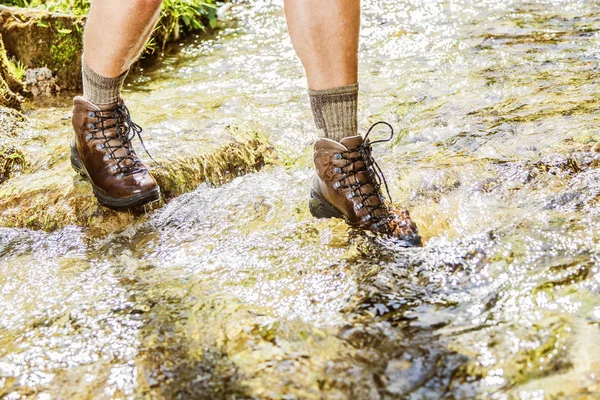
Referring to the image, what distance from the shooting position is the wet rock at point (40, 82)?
179 inches

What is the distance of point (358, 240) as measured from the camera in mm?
2115

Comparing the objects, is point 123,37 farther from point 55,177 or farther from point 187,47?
point 187,47

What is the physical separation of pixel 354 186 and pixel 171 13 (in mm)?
4124

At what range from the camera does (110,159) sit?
7.94 feet

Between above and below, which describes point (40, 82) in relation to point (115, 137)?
below

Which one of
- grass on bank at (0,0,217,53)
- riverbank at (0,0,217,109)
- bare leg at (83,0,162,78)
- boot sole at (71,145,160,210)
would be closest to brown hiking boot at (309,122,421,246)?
boot sole at (71,145,160,210)

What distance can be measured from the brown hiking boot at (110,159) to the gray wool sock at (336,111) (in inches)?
30.4

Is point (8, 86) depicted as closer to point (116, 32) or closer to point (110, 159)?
point (110, 159)

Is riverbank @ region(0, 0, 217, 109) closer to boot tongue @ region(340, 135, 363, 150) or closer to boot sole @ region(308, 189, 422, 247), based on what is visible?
boot sole @ region(308, 189, 422, 247)

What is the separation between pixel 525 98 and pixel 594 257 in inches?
78.6

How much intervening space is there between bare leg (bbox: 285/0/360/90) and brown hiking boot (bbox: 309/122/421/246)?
25 cm

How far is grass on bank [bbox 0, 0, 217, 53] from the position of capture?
5.19 metres

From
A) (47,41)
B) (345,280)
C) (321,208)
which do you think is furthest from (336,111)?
(47,41)

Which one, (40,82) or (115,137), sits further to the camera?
(40,82)
